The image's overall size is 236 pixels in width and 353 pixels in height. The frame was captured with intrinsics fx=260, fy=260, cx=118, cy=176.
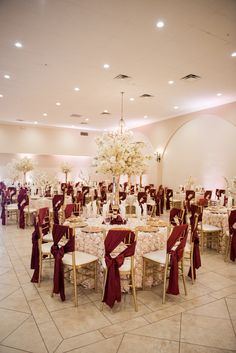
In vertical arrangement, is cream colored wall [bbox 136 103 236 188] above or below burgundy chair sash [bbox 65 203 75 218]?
above

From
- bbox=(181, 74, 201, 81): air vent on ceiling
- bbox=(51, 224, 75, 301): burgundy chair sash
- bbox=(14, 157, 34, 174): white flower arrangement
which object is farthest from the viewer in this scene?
bbox=(14, 157, 34, 174): white flower arrangement

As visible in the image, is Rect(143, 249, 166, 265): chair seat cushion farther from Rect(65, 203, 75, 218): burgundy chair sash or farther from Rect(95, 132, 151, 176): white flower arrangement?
Rect(65, 203, 75, 218): burgundy chair sash

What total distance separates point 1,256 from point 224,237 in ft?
14.5

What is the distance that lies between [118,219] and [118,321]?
4.80 feet

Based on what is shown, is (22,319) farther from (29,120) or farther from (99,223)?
(29,120)

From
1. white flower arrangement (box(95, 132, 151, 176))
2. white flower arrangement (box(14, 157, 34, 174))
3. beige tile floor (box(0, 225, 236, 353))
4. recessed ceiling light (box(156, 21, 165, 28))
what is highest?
recessed ceiling light (box(156, 21, 165, 28))

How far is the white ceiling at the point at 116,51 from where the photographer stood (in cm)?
375

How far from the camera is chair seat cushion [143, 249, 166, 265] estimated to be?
3.43m

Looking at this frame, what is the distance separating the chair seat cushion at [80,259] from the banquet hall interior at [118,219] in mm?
27
